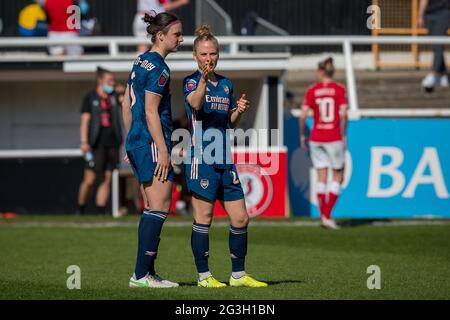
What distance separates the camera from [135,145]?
8.93 metres

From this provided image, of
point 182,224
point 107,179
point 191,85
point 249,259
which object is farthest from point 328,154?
point 191,85

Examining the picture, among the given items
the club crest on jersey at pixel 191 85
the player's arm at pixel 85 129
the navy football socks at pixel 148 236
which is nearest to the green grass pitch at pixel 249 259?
the navy football socks at pixel 148 236

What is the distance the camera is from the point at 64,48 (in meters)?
19.7

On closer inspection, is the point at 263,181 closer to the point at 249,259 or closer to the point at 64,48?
the point at 64,48

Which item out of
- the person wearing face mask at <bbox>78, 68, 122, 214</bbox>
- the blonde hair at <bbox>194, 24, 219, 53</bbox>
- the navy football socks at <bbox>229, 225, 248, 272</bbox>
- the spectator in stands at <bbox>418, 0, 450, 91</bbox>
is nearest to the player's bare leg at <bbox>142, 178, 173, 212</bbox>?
the navy football socks at <bbox>229, 225, 248, 272</bbox>

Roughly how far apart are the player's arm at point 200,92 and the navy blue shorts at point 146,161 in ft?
1.55

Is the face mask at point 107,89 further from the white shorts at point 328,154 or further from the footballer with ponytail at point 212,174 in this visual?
the footballer with ponytail at point 212,174

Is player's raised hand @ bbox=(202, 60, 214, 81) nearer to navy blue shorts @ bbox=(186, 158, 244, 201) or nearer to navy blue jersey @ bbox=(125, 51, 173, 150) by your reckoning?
navy blue jersey @ bbox=(125, 51, 173, 150)

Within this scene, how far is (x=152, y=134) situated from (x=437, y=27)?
13259 mm

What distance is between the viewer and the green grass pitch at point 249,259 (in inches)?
345
